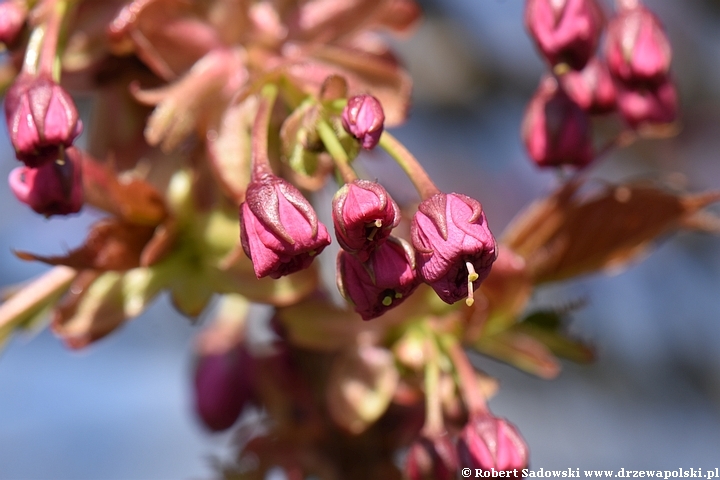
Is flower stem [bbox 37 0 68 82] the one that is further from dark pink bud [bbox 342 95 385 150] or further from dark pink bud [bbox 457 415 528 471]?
dark pink bud [bbox 457 415 528 471]

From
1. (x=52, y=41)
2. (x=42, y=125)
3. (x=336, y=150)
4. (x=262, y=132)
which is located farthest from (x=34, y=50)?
(x=336, y=150)

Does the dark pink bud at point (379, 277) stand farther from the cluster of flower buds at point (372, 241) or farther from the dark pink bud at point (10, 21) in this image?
the dark pink bud at point (10, 21)

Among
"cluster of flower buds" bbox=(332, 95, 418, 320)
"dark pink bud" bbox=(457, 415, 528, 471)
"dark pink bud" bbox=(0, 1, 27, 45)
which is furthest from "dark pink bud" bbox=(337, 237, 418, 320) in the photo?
"dark pink bud" bbox=(0, 1, 27, 45)

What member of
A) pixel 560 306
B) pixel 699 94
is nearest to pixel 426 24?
pixel 699 94

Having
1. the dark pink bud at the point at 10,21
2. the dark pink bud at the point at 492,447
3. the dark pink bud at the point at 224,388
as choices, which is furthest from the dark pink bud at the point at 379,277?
the dark pink bud at the point at 224,388

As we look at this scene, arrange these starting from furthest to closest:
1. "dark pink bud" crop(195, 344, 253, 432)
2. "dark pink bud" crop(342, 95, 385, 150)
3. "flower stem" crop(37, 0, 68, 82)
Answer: "dark pink bud" crop(195, 344, 253, 432)
"flower stem" crop(37, 0, 68, 82)
"dark pink bud" crop(342, 95, 385, 150)

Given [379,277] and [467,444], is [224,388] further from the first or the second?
[379,277]

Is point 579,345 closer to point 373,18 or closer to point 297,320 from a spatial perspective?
point 297,320
